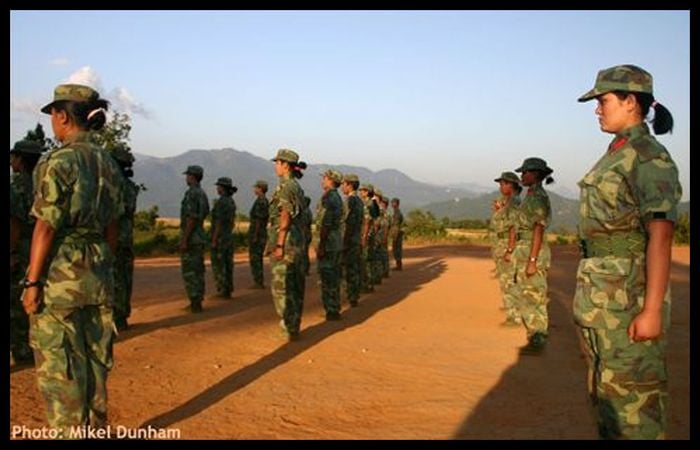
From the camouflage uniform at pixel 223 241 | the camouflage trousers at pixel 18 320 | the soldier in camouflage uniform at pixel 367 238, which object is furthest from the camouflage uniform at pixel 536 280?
the camouflage uniform at pixel 223 241

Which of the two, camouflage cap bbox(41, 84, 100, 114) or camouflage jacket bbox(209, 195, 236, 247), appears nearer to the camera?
camouflage cap bbox(41, 84, 100, 114)

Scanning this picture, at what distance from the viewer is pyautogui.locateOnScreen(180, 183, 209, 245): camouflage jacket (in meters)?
8.93

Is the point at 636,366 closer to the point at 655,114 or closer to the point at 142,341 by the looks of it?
the point at 655,114

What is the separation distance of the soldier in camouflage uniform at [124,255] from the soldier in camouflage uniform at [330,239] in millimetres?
2582

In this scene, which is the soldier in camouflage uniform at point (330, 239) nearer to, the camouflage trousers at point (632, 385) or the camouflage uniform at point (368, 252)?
the camouflage uniform at point (368, 252)

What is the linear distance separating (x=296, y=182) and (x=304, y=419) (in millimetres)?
3175

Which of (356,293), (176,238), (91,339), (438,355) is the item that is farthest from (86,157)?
(176,238)

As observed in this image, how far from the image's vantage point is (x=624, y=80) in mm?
→ 3131

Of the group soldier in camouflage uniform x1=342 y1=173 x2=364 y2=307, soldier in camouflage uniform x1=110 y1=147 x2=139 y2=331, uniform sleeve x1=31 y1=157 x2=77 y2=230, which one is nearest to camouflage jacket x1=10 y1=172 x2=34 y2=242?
soldier in camouflage uniform x1=110 y1=147 x2=139 y2=331

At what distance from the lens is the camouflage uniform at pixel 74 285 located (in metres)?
3.53

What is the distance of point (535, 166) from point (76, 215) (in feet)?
17.0

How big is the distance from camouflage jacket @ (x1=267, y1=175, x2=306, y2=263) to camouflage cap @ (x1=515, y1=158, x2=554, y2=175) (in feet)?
8.74

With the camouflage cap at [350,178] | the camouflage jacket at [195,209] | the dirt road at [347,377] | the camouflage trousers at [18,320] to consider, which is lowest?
the dirt road at [347,377]

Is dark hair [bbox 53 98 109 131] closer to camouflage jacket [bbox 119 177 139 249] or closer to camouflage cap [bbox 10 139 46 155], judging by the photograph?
camouflage cap [bbox 10 139 46 155]
